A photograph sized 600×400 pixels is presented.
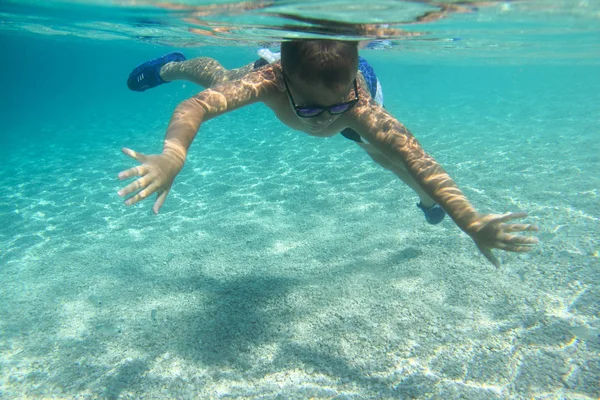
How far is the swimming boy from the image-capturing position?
268cm

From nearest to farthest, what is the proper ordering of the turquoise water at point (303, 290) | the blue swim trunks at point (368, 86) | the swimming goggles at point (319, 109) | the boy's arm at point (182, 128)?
the boy's arm at point (182, 128), the swimming goggles at point (319, 109), the turquoise water at point (303, 290), the blue swim trunks at point (368, 86)

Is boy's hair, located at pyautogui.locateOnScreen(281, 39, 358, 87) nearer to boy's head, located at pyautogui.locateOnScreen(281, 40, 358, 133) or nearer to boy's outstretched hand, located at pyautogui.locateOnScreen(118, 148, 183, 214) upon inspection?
boy's head, located at pyautogui.locateOnScreen(281, 40, 358, 133)

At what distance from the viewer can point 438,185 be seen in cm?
321

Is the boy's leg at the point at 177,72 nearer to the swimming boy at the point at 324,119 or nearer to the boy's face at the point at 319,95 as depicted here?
the swimming boy at the point at 324,119

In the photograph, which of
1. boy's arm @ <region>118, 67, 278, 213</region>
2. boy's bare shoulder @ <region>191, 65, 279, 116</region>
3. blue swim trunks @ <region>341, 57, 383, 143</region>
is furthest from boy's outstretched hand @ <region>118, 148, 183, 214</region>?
blue swim trunks @ <region>341, 57, 383, 143</region>

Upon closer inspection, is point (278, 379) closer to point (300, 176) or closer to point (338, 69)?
point (338, 69)

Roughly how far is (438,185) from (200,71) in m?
4.43

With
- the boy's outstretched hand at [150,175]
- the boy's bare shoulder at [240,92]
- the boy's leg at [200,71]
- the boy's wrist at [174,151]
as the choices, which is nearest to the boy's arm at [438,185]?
the boy's bare shoulder at [240,92]

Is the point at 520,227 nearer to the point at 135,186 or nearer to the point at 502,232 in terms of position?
the point at 502,232

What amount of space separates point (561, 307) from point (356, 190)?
571 centimetres

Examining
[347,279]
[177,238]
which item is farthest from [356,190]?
[177,238]

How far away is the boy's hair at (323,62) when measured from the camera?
9.82 feet

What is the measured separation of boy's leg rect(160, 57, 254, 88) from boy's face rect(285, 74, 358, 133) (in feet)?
6.37

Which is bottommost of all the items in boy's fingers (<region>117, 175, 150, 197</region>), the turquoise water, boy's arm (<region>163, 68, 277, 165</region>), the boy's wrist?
the turquoise water
